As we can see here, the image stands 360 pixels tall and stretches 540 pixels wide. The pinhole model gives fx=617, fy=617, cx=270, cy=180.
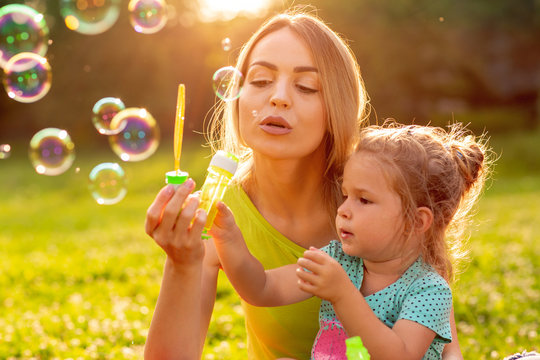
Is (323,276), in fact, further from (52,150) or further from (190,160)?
(190,160)

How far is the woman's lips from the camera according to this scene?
2.21 metres

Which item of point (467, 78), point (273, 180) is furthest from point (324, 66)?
point (467, 78)

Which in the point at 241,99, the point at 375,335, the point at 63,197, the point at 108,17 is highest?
the point at 63,197

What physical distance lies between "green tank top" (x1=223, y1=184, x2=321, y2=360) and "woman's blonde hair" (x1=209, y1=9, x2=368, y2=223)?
250 millimetres

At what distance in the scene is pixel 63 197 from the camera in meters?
11.2

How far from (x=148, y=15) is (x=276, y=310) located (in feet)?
5.07

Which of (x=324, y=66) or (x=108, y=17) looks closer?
(x=324, y=66)

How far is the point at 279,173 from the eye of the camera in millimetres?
2520

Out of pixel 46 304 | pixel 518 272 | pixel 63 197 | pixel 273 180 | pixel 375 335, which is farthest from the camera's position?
pixel 63 197

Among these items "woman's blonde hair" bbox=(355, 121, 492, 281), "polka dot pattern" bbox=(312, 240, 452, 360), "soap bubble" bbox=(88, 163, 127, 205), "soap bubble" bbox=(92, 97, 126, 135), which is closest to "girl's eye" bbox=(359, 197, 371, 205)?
"woman's blonde hair" bbox=(355, 121, 492, 281)

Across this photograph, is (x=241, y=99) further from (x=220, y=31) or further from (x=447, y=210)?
(x=220, y=31)

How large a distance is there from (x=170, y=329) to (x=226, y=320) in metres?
2.08

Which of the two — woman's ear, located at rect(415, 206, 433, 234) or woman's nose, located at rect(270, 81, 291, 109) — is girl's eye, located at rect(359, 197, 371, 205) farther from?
woman's nose, located at rect(270, 81, 291, 109)

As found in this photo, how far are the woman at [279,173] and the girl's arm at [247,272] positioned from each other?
2.2 inches
